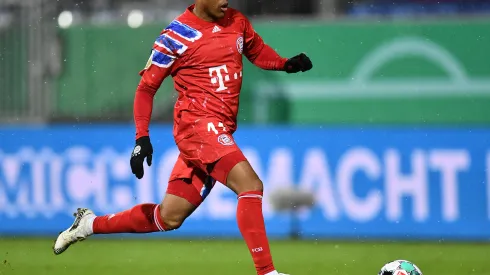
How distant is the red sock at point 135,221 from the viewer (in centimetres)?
724

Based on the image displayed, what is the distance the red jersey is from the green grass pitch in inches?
84.3

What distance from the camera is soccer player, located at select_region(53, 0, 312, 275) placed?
21.8 ft

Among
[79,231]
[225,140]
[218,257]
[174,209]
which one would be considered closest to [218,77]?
[225,140]

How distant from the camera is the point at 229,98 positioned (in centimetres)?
689

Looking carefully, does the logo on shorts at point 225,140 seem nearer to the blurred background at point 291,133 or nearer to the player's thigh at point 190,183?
the player's thigh at point 190,183

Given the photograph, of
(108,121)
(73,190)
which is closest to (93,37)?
(108,121)

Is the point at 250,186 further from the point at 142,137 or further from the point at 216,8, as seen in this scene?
the point at 216,8

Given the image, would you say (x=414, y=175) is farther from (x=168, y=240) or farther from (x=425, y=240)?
(x=168, y=240)

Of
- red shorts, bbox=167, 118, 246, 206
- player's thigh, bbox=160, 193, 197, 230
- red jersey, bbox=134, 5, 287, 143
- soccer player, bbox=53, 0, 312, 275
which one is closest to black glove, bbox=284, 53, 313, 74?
soccer player, bbox=53, 0, 312, 275

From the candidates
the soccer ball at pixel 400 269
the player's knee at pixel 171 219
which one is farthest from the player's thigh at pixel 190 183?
the soccer ball at pixel 400 269

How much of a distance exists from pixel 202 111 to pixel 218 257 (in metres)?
3.38

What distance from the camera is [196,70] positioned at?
22.6 ft

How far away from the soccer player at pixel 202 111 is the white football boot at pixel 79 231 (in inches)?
23.3

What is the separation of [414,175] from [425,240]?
0.69 meters
